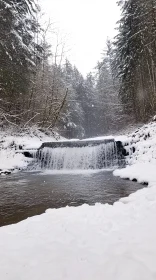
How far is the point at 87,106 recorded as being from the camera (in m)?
43.5

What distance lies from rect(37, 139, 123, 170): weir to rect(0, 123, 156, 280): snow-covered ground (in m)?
7.31

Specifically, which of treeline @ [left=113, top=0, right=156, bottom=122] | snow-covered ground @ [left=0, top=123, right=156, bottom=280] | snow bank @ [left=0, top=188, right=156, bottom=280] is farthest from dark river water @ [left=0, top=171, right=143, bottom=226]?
treeline @ [left=113, top=0, right=156, bottom=122]

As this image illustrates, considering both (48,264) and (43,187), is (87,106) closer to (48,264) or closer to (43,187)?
(43,187)

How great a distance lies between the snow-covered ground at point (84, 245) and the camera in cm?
219

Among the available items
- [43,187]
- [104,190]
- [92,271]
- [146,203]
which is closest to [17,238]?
[92,271]

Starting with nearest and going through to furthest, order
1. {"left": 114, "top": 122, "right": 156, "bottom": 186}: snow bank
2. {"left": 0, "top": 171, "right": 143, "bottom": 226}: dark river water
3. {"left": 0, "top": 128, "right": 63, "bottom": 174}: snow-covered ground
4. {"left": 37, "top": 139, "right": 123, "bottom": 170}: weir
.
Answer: {"left": 0, "top": 171, "right": 143, "bottom": 226}: dark river water, {"left": 114, "top": 122, "right": 156, "bottom": 186}: snow bank, {"left": 37, "top": 139, "right": 123, "bottom": 170}: weir, {"left": 0, "top": 128, "right": 63, "bottom": 174}: snow-covered ground

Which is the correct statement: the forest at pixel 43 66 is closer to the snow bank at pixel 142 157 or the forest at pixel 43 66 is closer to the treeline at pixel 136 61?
the treeline at pixel 136 61

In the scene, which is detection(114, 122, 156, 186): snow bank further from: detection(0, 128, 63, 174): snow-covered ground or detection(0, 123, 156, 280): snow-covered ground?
detection(0, 128, 63, 174): snow-covered ground

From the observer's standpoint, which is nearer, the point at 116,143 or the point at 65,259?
the point at 65,259

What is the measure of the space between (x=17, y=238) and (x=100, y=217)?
137 centimetres

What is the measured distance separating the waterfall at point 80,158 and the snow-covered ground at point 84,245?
7.31m

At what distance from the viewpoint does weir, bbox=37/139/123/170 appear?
11.8m

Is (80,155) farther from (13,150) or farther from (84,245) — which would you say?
(84,245)

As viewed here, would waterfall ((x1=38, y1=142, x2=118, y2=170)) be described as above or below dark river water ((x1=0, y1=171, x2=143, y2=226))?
above
